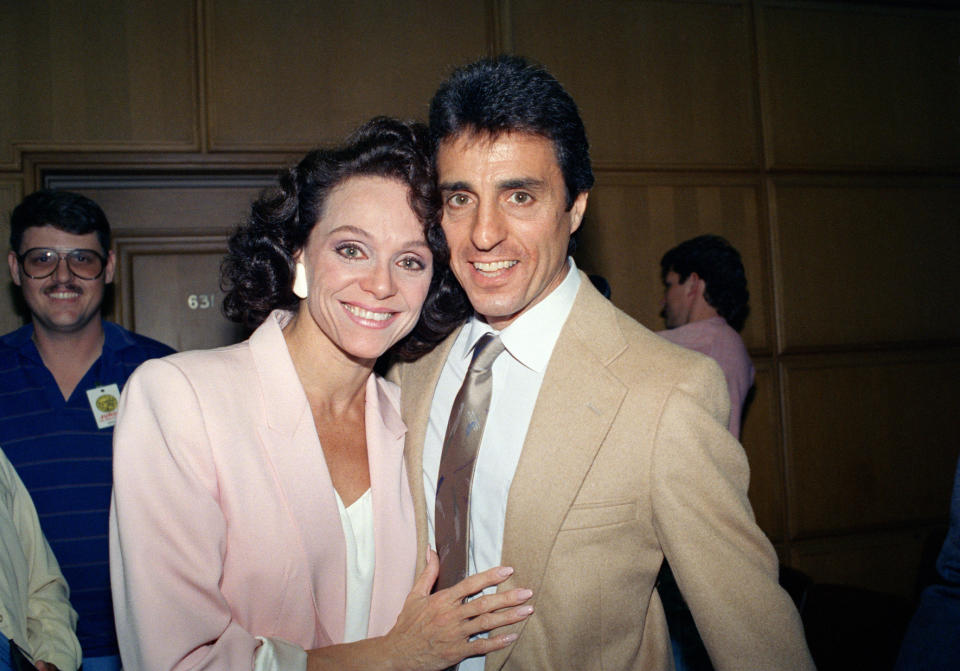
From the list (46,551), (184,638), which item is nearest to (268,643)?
(184,638)

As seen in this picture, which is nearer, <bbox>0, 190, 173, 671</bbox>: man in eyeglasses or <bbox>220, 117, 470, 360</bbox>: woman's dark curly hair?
<bbox>220, 117, 470, 360</bbox>: woman's dark curly hair

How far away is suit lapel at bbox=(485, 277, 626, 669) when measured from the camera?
4.43ft

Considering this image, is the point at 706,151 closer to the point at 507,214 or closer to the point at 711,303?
the point at 711,303

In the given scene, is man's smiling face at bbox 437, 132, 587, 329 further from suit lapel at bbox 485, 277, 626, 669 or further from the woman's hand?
the woman's hand

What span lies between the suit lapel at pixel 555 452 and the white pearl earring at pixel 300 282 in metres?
0.66

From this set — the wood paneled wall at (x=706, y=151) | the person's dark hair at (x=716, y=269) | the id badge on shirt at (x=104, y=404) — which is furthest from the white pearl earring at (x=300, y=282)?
the person's dark hair at (x=716, y=269)

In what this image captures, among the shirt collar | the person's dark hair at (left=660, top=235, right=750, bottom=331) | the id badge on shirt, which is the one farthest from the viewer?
the person's dark hair at (left=660, top=235, right=750, bottom=331)

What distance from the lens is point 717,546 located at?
1.29m

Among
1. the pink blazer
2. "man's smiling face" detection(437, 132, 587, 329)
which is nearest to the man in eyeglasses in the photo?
the pink blazer

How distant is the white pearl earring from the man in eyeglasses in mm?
1342

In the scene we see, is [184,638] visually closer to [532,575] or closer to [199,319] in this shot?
[532,575]

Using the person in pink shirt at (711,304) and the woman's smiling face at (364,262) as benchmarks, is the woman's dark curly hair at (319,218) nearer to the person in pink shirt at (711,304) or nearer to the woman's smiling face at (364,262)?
the woman's smiling face at (364,262)

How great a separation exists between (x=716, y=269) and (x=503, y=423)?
2.42m

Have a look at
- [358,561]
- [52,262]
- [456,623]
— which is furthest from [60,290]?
[456,623]
